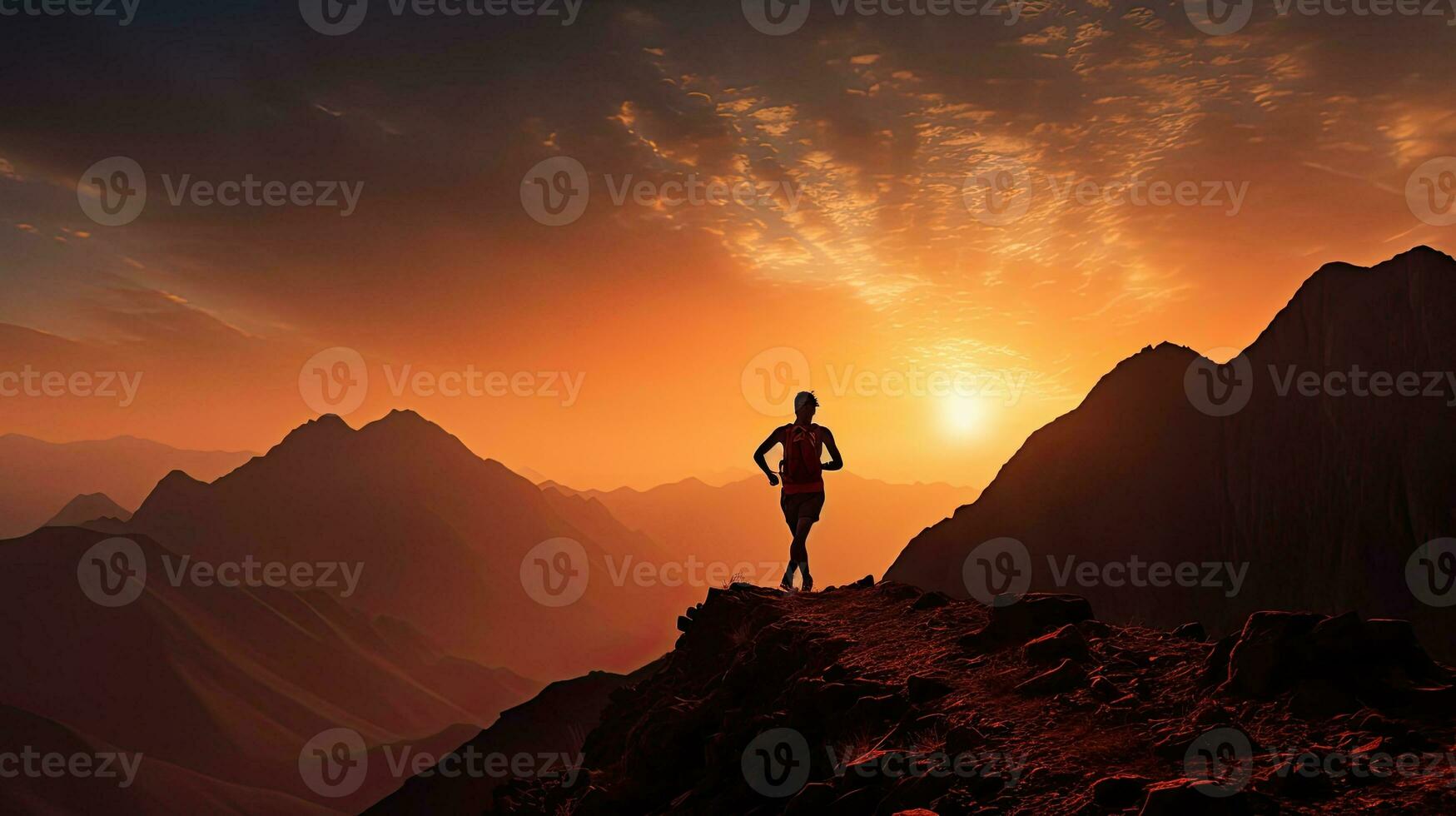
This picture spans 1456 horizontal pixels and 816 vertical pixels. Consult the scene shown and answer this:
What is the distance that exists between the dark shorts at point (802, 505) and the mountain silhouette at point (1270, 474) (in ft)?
154

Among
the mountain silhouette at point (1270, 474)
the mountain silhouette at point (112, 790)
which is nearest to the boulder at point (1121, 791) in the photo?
the mountain silhouette at point (1270, 474)

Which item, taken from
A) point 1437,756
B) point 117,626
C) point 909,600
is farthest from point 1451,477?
point 117,626

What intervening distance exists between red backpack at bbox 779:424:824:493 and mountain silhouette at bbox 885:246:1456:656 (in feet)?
155

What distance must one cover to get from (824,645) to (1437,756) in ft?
17.5

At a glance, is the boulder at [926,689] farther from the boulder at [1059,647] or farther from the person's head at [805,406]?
the person's head at [805,406]

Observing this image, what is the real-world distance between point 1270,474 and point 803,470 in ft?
201

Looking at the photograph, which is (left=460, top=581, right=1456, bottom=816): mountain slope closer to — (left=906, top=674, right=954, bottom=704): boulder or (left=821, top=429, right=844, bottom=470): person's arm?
(left=906, top=674, right=954, bottom=704): boulder

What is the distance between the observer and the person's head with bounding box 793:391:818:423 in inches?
518

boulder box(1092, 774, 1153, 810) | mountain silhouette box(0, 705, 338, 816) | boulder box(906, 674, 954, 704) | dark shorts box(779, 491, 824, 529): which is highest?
dark shorts box(779, 491, 824, 529)

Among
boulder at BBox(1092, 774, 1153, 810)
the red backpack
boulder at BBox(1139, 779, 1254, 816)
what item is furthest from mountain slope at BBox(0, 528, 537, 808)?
boulder at BBox(1139, 779, 1254, 816)

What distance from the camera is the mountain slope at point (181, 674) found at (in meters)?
140

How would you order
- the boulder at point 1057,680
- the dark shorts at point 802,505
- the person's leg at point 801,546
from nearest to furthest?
the boulder at point 1057,680
the person's leg at point 801,546
the dark shorts at point 802,505

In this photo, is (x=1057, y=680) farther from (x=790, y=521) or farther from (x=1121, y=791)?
(x=790, y=521)

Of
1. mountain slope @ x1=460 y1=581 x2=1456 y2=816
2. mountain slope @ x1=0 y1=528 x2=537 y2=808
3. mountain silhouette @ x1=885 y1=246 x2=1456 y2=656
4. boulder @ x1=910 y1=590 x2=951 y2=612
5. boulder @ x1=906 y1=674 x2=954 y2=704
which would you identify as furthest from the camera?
mountain slope @ x1=0 y1=528 x2=537 y2=808
